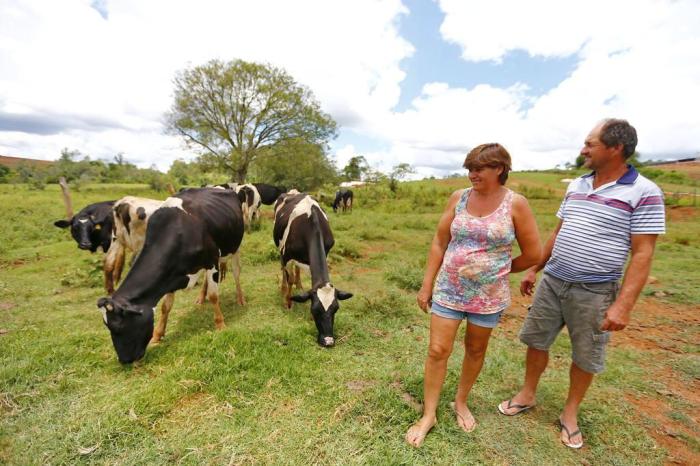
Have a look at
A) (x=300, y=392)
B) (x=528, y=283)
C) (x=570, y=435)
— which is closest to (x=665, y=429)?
(x=570, y=435)

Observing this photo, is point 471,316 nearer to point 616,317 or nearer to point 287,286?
point 616,317

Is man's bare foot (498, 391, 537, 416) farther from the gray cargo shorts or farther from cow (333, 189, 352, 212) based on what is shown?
cow (333, 189, 352, 212)

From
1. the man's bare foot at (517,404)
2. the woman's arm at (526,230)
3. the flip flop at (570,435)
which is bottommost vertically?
the flip flop at (570,435)

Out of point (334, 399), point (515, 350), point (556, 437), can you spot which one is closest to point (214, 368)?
point (334, 399)

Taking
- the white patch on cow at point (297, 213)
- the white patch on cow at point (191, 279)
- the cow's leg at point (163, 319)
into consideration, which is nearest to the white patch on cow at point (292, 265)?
the white patch on cow at point (297, 213)

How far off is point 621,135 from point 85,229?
8260 millimetres

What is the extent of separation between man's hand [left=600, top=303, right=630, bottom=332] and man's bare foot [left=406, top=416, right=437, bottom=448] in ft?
4.95

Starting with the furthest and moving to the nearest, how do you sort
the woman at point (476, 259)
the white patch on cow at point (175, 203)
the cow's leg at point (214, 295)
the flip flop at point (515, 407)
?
1. the cow's leg at point (214, 295)
2. the white patch on cow at point (175, 203)
3. the flip flop at point (515, 407)
4. the woman at point (476, 259)

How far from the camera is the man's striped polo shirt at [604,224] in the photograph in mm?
2143

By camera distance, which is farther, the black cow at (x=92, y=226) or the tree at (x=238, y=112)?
the tree at (x=238, y=112)

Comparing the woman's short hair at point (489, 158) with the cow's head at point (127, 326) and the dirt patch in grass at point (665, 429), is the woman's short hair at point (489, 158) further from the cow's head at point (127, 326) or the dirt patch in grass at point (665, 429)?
the cow's head at point (127, 326)

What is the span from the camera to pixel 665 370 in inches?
156

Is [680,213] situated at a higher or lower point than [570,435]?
lower

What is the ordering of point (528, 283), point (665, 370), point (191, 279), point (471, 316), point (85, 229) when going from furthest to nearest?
point (85, 229)
point (191, 279)
point (665, 370)
point (528, 283)
point (471, 316)
